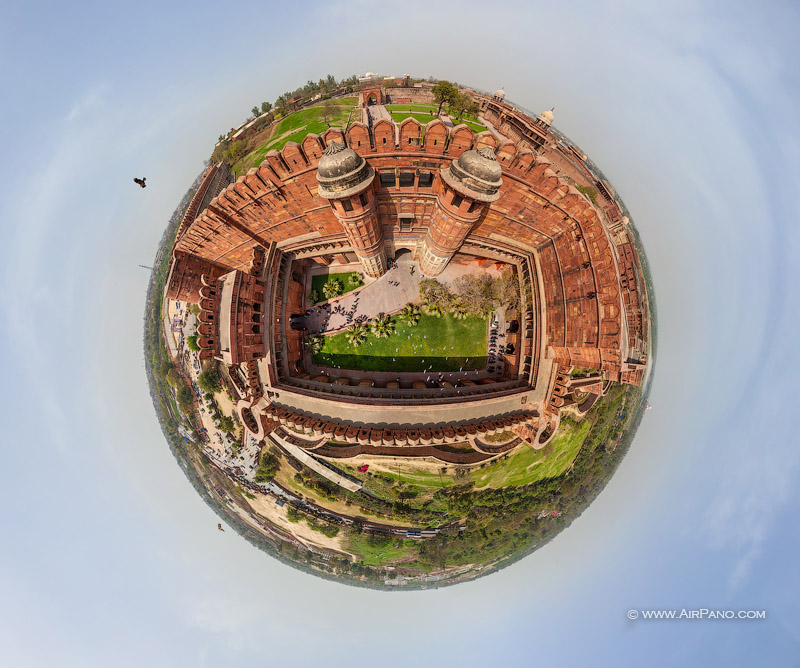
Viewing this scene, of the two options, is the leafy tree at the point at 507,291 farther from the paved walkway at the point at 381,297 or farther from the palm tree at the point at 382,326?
the palm tree at the point at 382,326

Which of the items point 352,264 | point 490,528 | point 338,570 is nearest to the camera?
point 352,264

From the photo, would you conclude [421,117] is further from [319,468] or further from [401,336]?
[319,468]

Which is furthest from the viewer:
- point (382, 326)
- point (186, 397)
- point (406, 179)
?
point (186, 397)

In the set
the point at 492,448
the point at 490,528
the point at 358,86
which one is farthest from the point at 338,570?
the point at 358,86

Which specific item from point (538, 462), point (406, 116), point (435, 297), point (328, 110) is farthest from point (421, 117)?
point (538, 462)

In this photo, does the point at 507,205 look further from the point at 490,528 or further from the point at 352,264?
the point at 490,528

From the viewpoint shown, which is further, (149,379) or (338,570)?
(149,379)

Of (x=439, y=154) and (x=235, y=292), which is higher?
(x=439, y=154)
